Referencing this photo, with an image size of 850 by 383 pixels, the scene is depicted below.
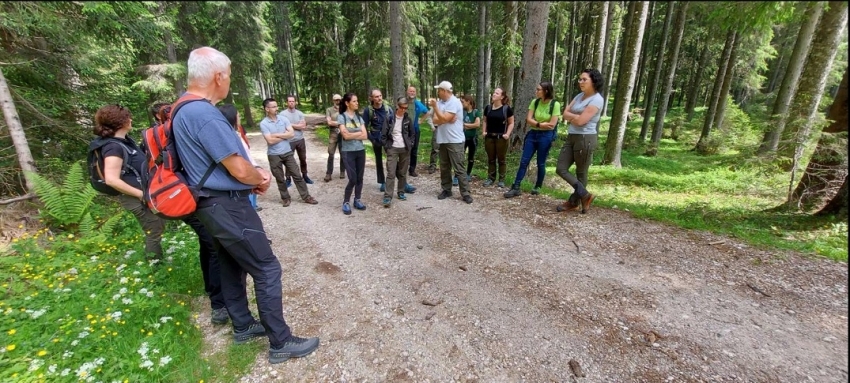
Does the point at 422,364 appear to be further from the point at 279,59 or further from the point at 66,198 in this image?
the point at 279,59

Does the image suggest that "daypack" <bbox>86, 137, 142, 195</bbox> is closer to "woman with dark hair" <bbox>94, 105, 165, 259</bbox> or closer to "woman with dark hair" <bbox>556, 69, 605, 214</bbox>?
"woman with dark hair" <bbox>94, 105, 165, 259</bbox>

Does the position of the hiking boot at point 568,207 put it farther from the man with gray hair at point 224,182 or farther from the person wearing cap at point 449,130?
the man with gray hair at point 224,182

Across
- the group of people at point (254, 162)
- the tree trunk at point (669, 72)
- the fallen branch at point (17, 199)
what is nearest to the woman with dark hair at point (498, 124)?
the group of people at point (254, 162)

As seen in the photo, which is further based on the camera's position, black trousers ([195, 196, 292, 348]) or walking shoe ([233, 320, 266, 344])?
walking shoe ([233, 320, 266, 344])

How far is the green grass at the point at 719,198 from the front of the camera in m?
4.19

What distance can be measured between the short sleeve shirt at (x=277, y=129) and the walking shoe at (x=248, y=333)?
Result: 4.08 metres

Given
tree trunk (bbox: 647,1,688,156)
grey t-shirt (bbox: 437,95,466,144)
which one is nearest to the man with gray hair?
grey t-shirt (bbox: 437,95,466,144)

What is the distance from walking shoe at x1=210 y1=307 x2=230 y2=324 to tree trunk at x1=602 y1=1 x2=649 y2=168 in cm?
965

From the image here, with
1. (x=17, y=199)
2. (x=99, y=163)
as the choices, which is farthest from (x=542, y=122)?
(x=17, y=199)

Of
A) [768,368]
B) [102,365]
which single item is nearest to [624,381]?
[768,368]

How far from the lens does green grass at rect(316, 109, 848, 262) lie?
4188 millimetres

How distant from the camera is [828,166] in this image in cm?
412

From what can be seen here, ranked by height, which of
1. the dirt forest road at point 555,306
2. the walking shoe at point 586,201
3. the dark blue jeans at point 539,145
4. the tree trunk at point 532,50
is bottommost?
the dirt forest road at point 555,306

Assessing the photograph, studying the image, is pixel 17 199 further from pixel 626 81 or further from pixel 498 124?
pixel 626 81
